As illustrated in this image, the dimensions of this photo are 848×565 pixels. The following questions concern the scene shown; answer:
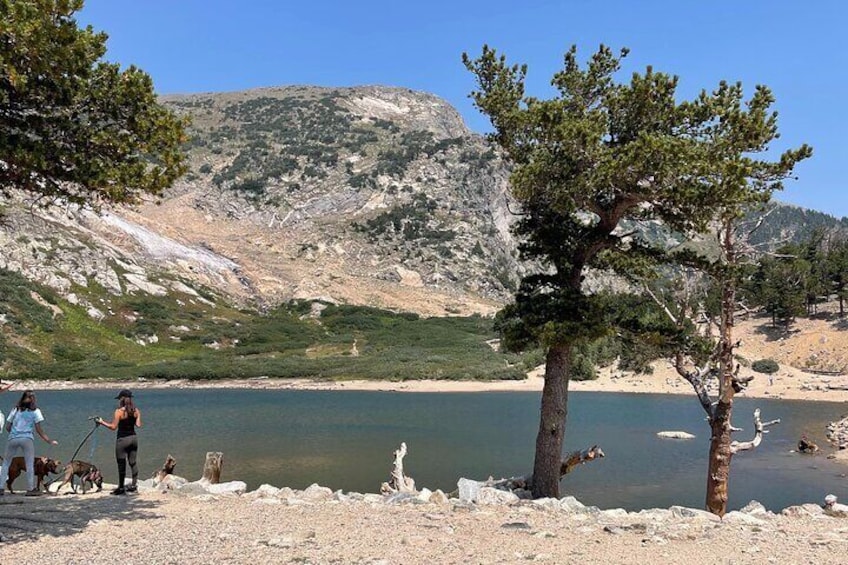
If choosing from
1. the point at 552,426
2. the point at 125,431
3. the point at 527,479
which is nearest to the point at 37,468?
the point at 125,431

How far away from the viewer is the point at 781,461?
31156 millimetres

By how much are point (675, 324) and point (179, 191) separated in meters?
138

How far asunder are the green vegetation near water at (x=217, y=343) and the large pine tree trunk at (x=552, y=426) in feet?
190

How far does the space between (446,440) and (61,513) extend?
2745 centimetres

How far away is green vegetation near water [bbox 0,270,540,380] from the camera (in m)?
71.4

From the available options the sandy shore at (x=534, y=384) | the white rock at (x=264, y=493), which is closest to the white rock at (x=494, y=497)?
the white rock at (x=264, y=493)

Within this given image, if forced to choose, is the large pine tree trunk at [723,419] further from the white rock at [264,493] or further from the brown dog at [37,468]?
the brown dog at [37,468]

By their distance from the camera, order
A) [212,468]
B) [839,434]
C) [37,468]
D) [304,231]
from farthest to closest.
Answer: [304,231], [839,434], [212,468], [37,468]

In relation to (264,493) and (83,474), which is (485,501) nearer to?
(264,493)

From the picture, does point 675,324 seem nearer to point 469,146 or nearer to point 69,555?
point 69,555

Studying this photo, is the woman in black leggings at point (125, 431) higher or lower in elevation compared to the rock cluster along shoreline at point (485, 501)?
higher

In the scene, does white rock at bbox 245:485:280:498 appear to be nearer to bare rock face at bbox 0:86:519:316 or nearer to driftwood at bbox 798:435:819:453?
driftwood at bbox 798:435:819:453

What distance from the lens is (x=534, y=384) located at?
73.2 meters

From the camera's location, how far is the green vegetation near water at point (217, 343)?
71.4 meters
